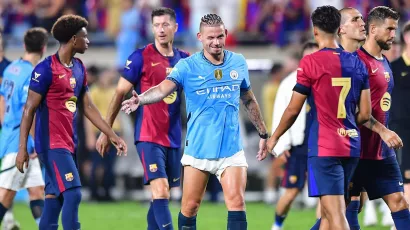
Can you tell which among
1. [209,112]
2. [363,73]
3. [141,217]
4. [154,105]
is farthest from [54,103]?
[141,217]

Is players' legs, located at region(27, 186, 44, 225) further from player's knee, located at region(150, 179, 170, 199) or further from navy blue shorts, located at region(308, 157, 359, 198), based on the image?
navy blue shorts, located at region(308, 157, 359, 198)

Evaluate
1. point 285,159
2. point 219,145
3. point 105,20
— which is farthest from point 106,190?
point 219,145

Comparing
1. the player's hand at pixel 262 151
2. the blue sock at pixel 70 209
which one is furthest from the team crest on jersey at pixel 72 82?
the player's hand at pixel 262 151

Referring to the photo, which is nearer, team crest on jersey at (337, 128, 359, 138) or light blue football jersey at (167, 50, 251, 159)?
team crest on jersey at (337, 128, 359, 138)

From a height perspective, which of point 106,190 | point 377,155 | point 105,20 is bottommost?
point 106,190

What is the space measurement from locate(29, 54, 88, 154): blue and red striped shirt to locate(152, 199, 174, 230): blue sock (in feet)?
3.80

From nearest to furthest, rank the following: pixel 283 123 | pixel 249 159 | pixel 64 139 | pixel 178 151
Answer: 1. pixel 283 123
2. pixel 64 139
3. pixel 178 151
4. pixel 249 159

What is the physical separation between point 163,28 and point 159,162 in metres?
1.66

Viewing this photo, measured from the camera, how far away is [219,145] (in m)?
9.63

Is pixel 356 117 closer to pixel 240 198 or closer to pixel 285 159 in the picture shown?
pixel 240 198

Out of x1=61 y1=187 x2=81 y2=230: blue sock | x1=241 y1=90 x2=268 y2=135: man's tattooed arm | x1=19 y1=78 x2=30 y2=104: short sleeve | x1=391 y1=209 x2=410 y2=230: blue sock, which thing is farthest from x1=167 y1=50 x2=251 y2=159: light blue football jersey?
x1=19 y1=78 x2=30 y2=104: short sleeve

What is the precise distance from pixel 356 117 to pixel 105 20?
1516 centimetres

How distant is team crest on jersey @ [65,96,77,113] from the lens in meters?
10.5

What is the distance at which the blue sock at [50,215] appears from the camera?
10.3 meters
